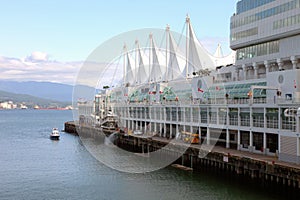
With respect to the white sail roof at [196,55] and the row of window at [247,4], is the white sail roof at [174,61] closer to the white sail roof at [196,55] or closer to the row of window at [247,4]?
the white sail roof at [196,55]

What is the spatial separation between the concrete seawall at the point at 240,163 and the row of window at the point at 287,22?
54.7 ft

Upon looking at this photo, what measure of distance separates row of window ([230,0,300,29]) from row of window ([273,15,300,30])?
1.11m

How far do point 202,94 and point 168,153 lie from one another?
10281 mm

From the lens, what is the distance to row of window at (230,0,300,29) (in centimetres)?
4854

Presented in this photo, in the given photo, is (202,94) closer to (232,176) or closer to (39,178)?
(232,176)

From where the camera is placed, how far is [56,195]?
37.4 meters

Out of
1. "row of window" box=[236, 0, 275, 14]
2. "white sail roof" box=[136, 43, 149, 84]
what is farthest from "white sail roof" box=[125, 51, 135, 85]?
"row of window" box=[236, 0, 275, 14]

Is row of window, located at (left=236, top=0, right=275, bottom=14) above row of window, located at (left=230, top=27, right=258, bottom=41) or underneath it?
above

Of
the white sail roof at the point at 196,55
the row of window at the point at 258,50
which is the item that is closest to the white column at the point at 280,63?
the row of window at the point at 258,50

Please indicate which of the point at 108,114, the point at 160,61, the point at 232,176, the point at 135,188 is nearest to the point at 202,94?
the point at 232,176

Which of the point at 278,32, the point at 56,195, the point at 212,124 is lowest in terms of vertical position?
the point at 56,195

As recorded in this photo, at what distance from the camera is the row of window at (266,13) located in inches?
1911

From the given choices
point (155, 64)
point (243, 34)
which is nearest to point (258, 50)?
point (243, 34)

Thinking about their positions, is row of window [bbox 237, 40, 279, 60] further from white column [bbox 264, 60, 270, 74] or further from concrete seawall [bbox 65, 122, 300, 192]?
concrete seawall [bbox 65, 122, 300, 192]
